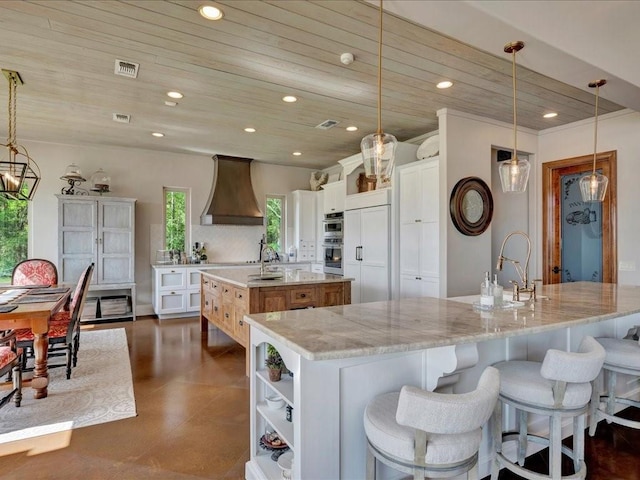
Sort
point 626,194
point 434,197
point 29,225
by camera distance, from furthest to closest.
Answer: point 29,225 → point 434,197 → point 626,194

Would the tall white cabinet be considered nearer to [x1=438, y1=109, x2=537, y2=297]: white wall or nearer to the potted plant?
[x1=438, y1=109, x2=537, y2=297]: white wall

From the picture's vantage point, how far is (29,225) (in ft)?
19.3

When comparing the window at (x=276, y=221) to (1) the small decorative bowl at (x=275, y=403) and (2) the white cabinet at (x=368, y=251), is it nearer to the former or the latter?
(2) the white cabinet at (x=368, y=251)

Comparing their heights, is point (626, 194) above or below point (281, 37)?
below

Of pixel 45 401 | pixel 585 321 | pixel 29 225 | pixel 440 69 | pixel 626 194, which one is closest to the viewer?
pixel 585 321

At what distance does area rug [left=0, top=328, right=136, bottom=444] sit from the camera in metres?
2.64

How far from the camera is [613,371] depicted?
2.39m

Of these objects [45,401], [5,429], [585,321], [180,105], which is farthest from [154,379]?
[585,321]

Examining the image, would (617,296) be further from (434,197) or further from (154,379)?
(154,379)

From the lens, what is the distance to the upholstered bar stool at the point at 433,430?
1.22 metres

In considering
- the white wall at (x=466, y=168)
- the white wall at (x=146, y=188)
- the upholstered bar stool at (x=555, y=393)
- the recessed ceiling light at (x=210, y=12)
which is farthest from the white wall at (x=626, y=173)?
the white wall at (x=146, y=188)

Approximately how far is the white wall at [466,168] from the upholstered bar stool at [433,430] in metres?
3.13

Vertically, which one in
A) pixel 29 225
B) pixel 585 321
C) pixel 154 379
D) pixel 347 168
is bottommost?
pixel 154 379

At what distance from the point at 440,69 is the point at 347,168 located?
2.99 meters
